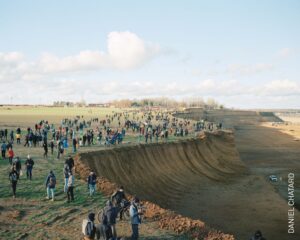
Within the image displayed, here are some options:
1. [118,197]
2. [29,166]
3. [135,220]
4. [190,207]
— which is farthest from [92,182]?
[190,207]

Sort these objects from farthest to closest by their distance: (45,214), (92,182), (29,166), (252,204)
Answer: (252,204) < (29,166) < (92,182) < (45,214)

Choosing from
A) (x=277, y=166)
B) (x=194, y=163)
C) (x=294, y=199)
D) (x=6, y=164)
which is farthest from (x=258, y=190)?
(x=6, y=164)

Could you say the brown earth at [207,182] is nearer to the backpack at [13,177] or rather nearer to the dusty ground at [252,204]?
the dusty ground at [252,204]

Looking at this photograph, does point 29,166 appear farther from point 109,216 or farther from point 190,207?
point 190,207

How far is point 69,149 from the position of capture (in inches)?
1314

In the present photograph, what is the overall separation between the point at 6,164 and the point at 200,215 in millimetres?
14514

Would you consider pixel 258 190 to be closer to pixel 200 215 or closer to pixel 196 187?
pixel 196 187

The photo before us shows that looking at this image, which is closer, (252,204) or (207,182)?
(252,204)

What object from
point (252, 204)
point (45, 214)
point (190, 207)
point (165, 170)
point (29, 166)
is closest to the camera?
point (45, 214)

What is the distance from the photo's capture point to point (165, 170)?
36156 mm

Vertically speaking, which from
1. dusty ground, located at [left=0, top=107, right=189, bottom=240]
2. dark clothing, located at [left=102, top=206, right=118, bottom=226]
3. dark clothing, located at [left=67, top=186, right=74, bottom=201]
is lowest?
dusty ground, located at [left=0, top=107, right=189, bottom=240]

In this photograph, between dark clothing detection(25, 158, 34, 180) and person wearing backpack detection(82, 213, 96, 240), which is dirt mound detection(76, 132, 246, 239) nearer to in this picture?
dark clothing detection(25, 158, 34, 180)

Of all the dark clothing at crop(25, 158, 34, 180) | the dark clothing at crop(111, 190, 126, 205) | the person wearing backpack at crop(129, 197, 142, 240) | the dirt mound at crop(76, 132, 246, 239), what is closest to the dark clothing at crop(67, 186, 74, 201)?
the dirt mound at crop(76, 132, 246, 239)

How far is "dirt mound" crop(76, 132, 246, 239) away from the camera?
700 inches
